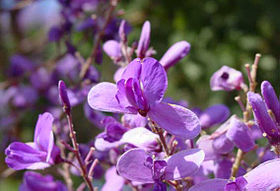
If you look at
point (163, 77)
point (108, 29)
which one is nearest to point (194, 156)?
point (163, 77)

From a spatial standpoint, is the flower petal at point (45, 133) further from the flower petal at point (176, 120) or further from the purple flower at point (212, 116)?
the purple flower at point (212, 116)

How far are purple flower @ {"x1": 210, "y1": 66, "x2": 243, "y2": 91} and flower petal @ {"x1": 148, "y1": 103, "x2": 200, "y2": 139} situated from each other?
0.56 feet

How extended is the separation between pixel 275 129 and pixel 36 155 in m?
0.30

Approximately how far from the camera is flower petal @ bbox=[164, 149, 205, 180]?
49 cm

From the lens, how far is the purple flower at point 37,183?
670mm

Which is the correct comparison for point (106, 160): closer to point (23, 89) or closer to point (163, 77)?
point (163, 77)

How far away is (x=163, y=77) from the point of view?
0.49 m

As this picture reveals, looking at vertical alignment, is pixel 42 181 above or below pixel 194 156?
below

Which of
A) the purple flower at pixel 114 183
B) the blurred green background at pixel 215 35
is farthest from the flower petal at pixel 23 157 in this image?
the blurred green background at pixel 215 35

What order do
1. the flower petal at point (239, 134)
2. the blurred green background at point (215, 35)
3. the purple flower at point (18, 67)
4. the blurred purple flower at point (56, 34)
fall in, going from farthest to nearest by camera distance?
the purple flower at point (18, 67) → the blurred green background at point (215, 35) → the blurred purple flower at point (56, 34) → the flower petal at point (239, 134)

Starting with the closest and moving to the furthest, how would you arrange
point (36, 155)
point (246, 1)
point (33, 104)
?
point (36, 155) → point (246, 1) → point (33, 104)

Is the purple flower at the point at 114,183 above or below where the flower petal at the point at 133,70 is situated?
below

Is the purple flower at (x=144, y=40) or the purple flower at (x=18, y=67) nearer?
the purple flower at (x=144, y=40)

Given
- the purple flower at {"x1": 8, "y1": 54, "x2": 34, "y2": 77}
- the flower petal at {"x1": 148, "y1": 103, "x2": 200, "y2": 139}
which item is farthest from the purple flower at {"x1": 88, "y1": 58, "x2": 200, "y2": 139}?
the purple flower at {"x1": 8, "y1": 54, "x2": 34, "y2": 77}
